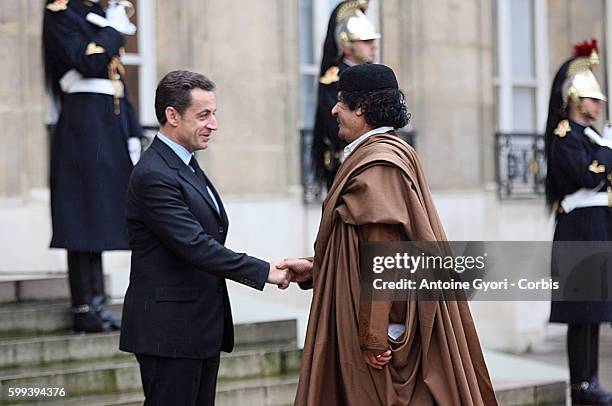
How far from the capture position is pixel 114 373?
18.7 ft

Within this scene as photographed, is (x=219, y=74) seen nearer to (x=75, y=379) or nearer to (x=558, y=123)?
(x=558, y=123)

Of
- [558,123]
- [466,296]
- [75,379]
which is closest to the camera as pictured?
[466,296]

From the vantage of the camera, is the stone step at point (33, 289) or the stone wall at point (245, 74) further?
the stone wall at point (245, 74)

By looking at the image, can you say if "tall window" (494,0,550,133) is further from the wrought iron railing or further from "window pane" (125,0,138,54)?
"window pane" (125,0,138,54)

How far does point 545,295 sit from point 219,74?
129 inches

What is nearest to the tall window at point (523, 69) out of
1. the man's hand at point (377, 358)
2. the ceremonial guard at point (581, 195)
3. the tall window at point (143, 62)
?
the tall window at point (143, 62)

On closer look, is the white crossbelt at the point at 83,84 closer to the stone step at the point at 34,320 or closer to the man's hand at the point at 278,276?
the stone step at the point at 34,320

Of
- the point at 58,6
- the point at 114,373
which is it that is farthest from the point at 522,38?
the point at 114,373

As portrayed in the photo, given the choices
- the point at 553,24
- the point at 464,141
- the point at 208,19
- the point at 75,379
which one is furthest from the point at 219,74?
the point at 553,24

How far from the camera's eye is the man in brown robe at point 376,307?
3.87 meters

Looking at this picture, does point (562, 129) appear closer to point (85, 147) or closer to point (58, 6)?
point (85, 147)

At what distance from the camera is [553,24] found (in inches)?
473

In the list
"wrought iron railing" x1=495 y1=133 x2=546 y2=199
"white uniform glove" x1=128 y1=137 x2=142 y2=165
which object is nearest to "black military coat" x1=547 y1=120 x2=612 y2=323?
"white uniform glove" x1=128 y1=137 x2=142 y2=165

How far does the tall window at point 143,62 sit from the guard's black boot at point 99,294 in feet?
9.59
